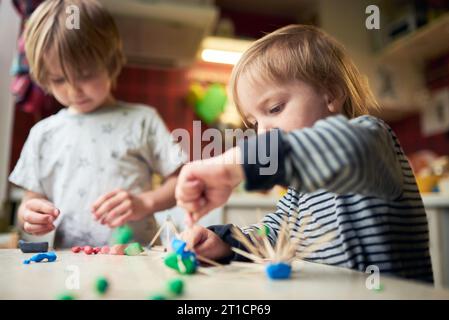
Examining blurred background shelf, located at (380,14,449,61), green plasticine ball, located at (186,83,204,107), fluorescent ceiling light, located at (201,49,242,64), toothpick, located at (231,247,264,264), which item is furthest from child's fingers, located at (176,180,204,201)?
blurred background shelf, located at (380,14,449,61)

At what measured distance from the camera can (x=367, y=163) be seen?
0.31m

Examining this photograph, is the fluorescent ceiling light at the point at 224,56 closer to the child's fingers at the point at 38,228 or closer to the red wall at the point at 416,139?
the child's fingers at the point at 38,228

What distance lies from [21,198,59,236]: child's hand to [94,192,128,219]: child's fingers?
50 millimetres

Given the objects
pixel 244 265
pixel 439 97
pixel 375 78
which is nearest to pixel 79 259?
pixel 244 265

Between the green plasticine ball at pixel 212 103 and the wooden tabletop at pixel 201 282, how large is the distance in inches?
29.6

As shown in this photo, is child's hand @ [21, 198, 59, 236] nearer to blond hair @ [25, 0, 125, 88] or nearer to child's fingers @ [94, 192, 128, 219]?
child's fingers @ [94, 192, 128, 219]

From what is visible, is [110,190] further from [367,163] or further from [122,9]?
[122,9]

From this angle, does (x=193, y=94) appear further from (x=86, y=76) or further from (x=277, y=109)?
(x=277, y=109)

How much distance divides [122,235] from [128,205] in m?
0.04

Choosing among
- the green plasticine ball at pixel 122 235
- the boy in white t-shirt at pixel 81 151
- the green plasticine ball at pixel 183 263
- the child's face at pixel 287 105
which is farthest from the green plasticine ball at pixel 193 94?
the green plasticine ball at pixel 183 263

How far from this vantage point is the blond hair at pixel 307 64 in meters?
0.43

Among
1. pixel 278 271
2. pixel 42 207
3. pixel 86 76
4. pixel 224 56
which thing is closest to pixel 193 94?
pixel 224 56

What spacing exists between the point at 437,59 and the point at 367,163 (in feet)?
5.82

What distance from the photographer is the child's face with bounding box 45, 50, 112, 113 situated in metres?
0.56
